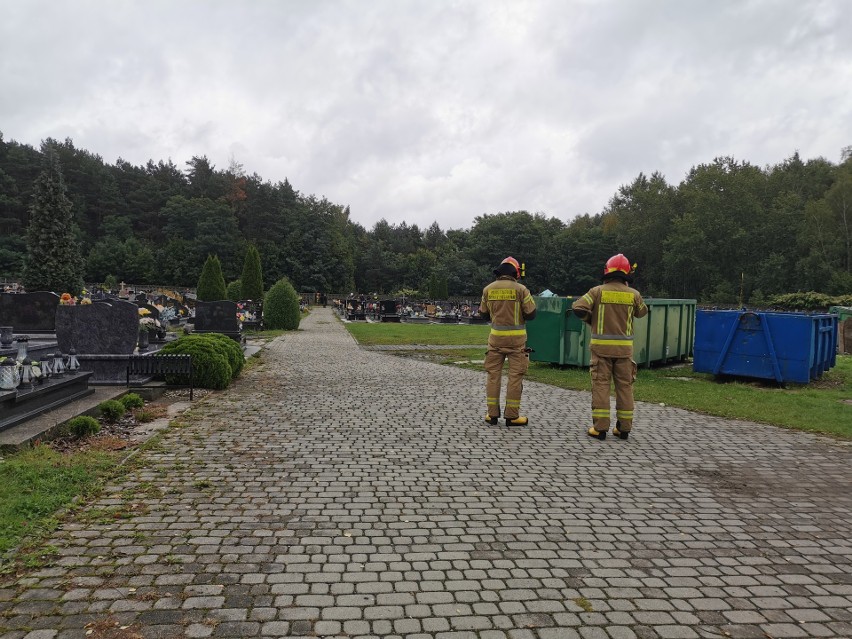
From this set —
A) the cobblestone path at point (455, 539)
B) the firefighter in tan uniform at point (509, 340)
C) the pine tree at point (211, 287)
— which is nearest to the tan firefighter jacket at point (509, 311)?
the firefighter in tan uniform at point (509, 340)

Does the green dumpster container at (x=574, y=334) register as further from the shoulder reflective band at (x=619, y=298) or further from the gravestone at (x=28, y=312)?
the gravestone at (x=28, y=312)

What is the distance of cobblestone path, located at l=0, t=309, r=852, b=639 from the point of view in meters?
2.90

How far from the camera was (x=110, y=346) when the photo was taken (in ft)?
30.2

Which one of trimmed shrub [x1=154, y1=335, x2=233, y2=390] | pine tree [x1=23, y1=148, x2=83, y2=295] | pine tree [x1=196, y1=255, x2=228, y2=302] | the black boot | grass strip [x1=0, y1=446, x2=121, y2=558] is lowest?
the black boot

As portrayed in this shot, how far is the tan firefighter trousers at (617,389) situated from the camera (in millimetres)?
6812

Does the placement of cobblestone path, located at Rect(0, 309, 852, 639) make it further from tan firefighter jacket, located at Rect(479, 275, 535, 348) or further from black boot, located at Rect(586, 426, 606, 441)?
tan firefighter jacket, located at Rect(479, 275, 535, 348)

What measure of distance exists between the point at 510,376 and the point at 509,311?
84cm

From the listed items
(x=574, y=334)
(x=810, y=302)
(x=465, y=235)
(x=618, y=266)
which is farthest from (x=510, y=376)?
(x=465, y=235)

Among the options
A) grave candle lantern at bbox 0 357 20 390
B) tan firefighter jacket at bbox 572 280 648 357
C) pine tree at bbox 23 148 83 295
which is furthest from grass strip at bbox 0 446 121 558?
pine tree at bbox 23 148 83 295

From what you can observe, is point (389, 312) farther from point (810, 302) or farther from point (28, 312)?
point (810, 302)

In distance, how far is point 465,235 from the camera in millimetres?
82188

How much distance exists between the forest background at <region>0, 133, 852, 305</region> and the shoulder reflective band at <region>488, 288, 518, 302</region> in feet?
→ 144

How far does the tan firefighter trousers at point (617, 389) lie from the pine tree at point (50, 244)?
43750 millimetres

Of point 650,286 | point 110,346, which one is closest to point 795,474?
point 110,346
